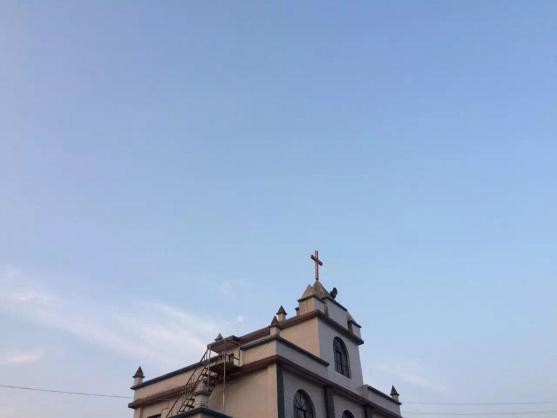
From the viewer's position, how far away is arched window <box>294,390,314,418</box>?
2322 cm

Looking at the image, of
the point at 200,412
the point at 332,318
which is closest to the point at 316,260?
the point at 332,318

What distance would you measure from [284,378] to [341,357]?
20.2 ft

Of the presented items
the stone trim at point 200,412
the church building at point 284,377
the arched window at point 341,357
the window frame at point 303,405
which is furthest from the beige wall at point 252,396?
the arched window at point 341,357

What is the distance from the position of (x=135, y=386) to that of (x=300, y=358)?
9.70 m

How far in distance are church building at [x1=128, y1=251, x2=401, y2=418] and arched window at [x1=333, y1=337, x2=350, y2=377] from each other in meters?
0.05

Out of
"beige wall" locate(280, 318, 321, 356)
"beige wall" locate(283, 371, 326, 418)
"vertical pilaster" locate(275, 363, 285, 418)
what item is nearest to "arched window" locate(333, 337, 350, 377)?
"beige wall" locate(280, 318, 321, 356)

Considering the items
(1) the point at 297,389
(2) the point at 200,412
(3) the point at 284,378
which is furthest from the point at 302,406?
(2) the point at 200,412

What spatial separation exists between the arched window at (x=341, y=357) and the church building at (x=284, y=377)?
0.05 m

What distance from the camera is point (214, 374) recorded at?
2469cm

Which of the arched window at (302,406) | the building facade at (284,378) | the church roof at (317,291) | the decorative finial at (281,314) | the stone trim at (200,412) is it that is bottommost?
the stone trim at (200,412)

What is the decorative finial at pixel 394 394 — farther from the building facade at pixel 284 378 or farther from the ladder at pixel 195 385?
the ladder at pixel 195 385

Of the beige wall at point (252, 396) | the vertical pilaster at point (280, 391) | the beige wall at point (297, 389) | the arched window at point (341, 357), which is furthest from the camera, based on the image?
the arched window at point (341, 357)

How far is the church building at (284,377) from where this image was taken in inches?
900

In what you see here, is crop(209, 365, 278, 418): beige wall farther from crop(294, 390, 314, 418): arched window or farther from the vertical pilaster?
crop(294, 390, 314, 418): arched window
